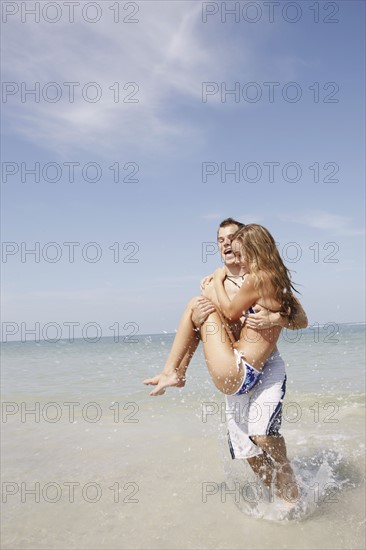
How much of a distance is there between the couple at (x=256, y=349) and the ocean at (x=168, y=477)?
0.46 m

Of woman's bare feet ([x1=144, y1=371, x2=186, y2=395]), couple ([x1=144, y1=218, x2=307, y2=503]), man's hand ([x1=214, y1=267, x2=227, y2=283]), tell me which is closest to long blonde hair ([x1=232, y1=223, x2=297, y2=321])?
couple ([x1=144, y1=218, x2=307, y2=503])

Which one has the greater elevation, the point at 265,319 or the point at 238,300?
the point at 238,300

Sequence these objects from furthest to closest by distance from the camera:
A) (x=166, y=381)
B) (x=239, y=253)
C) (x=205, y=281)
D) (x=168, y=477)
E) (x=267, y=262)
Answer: (x=168, y=477)
(x=205, y=281)
(x=166, y=381)
(x=239, y=253)
(x=267, y=262)

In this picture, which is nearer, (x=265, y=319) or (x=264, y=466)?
(x=265, y=319)

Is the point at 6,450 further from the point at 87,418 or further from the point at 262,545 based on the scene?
the point at 262,545

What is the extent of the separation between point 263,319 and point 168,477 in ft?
7.33

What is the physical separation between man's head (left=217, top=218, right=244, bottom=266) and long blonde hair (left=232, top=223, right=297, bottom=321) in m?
0.60

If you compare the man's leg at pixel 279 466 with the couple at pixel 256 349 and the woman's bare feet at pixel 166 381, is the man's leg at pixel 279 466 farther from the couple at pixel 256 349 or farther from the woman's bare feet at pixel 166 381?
the woman's bare feet at pixel 166 381

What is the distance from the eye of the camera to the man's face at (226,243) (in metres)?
4.77

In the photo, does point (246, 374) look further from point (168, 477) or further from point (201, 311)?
point (168, 477)

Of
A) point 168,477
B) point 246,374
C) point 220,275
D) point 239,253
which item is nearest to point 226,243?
point 220,275

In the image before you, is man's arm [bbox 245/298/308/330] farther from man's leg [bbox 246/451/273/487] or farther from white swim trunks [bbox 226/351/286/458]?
man's leg [bbox 246/451/273/487]

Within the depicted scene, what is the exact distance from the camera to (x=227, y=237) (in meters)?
4.80

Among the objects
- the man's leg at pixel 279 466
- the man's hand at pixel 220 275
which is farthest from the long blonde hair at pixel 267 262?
the man's leg at pixel 279 466
